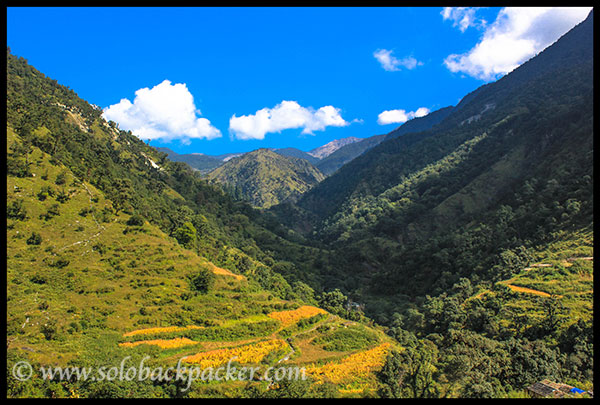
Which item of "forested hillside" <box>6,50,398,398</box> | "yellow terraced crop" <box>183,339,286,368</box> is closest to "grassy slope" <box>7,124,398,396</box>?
"forested hillside" <box>6,50,398,398</box>

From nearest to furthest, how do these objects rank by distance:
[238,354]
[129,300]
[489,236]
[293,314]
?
1. [238,354]
2. [129,300]
3. [293,314]
4. [489,236]

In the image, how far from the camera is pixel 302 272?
261 ft

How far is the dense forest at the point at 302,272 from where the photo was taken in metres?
28.8

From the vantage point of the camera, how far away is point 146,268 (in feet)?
140

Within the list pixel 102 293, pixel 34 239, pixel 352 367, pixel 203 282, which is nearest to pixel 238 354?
pixel 352 367

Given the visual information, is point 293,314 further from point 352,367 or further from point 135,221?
point 135,221

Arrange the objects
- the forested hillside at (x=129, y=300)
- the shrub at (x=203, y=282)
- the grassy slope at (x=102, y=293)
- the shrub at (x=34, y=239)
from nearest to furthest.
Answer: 1. the forested hillside at (x=129, y=300)
2. the grassy slope at (x=102, y=293)
3. the shrub at (x=34, y=239)
4. the shrub at (x=203, y=282)

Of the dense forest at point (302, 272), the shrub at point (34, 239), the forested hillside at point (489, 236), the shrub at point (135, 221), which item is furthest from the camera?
the shrub at point (135, 221)

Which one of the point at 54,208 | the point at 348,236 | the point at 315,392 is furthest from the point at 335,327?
the point at 348,236

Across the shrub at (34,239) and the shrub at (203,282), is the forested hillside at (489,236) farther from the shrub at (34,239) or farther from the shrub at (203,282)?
the shrub at (34,239)

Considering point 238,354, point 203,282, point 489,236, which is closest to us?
point 238,354

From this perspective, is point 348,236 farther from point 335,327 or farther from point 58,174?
point 58,174

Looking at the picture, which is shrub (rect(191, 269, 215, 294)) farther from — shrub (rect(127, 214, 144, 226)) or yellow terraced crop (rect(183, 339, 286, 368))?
shrub (rect(127, 214, 144, 226))

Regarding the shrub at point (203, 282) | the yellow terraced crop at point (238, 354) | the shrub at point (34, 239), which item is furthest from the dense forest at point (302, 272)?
the yellow terraced crop at point (238, 354)
